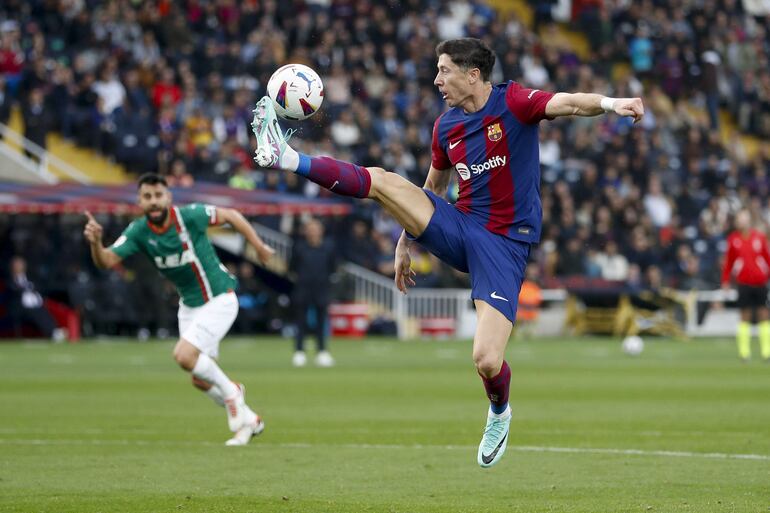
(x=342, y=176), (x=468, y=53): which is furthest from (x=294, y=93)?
(x=468, y=53)

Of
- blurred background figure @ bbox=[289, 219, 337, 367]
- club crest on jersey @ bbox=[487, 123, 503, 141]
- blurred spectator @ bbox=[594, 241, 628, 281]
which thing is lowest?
blurred spectator @ bbox=[594, 241, 628, 281]

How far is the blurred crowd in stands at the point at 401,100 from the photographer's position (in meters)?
31.4

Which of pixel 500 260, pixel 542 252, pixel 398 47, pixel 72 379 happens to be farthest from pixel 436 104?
pixel 500 260

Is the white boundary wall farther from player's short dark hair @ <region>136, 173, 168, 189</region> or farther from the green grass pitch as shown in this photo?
player's short dark hair @ <region>136, 173, 168, 189</region>

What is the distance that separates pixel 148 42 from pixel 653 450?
22.6 m

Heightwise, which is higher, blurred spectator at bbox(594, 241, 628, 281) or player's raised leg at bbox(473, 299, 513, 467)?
player's raised leg at bbox(473, 299, 513, 467)

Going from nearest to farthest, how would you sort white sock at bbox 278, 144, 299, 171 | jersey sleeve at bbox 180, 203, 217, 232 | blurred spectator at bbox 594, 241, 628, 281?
white sock at bbox 278, 144, 299, 171 < jersey sleeve at bbox 180, 203, 217, 232 < blurred spectator at bbox 594, 241, 628, 281

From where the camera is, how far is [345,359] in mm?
25406

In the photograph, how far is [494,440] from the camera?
32.6 ft

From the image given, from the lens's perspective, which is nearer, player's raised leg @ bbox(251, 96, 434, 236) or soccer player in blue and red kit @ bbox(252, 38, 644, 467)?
player's raised leg @ bbox(251, 96, 434, 236)

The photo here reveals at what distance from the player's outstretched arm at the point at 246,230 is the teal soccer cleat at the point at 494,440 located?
3781mm

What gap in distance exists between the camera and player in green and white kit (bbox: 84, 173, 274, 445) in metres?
13.4

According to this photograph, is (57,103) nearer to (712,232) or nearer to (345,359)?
(345,359)

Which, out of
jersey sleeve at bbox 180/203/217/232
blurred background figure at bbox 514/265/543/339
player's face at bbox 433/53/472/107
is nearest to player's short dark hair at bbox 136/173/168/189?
jersey sleeve at bbox 180/203/217/232
